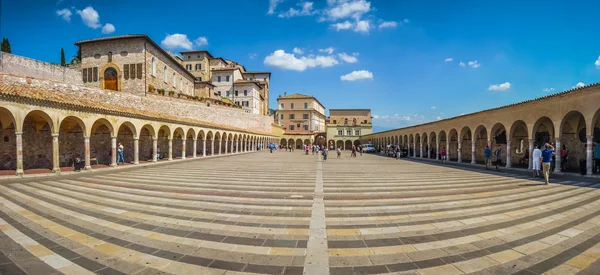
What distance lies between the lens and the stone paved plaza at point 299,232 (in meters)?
3.68

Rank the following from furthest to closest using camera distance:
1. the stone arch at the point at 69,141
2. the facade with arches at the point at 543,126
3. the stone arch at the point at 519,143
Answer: the stone arch at the point at 519,143, the stone arch at the point at 69,141, the facade with arches at the point at 543,126

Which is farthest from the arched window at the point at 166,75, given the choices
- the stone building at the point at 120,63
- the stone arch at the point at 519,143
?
the stone arch at the point at 519,143

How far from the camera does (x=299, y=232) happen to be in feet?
16.4

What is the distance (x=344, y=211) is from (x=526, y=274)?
12.2ft

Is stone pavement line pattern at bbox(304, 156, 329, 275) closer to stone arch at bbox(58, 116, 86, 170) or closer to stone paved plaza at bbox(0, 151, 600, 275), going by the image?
stone paved plaza at bbox(0, 151, 600, 275)

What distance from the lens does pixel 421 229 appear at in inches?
204

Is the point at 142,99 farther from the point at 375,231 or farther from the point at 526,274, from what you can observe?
the point at 526,274

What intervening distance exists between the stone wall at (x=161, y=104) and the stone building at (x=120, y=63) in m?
4.86

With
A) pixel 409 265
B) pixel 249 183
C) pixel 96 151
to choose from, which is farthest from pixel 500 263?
pixel 96 151

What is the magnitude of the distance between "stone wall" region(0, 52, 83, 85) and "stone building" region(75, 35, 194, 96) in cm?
335

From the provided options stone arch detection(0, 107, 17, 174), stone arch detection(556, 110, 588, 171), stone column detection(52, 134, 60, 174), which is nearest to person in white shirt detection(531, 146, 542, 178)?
stone arch detection(556, 110, 588, 171)

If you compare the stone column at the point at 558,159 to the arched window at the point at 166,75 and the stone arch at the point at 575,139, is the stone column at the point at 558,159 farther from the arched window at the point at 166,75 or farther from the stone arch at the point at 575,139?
the arched window at the point at 166,75

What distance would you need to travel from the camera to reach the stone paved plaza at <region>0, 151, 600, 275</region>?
145 inches

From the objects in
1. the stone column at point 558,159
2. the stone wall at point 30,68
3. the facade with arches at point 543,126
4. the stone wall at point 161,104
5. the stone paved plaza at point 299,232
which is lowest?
the stone paved plaza at point 299,232
